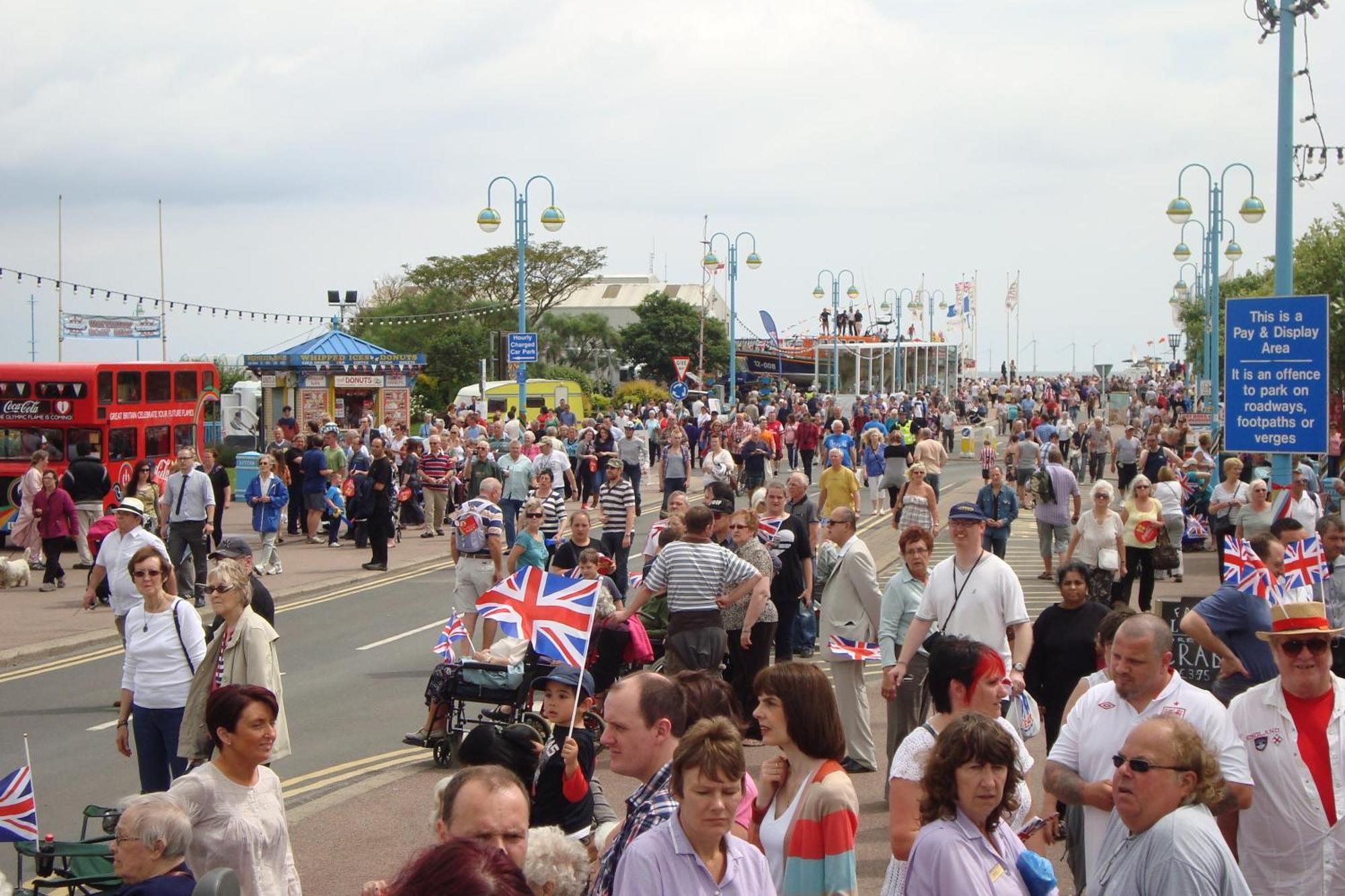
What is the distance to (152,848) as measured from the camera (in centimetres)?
504

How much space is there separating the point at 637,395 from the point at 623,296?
2719 inches

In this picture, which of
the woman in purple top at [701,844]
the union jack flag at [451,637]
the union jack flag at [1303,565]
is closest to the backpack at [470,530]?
the union jack flag at [451,637]

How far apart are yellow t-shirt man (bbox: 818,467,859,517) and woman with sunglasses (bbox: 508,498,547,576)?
243 inches

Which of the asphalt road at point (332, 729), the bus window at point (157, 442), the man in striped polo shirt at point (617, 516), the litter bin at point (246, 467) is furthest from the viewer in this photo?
the litter bin at point (246, 467)

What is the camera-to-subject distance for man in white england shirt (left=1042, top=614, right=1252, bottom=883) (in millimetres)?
5449

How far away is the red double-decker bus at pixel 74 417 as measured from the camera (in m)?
24.6

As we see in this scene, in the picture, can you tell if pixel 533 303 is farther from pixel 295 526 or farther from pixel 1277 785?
pixel 1277 785

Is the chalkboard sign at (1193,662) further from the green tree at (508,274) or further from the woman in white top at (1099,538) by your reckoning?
the green tree at (508,274)

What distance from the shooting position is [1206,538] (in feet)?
72.9

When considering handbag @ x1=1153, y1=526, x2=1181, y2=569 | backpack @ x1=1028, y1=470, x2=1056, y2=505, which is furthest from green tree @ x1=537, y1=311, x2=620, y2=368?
handbag @ x1=1153, y1=526, x2=1181, y2=569

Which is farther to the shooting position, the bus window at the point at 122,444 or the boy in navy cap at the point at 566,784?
the bus window at the point at 122,444

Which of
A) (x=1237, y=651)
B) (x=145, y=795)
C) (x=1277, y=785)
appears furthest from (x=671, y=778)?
(x=1237, y=651)

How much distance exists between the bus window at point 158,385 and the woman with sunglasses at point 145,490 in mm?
7056

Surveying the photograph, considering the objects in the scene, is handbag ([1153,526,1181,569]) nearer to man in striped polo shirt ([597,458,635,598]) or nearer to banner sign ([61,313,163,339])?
man in striped polo shirt ([597,458,635,598])
